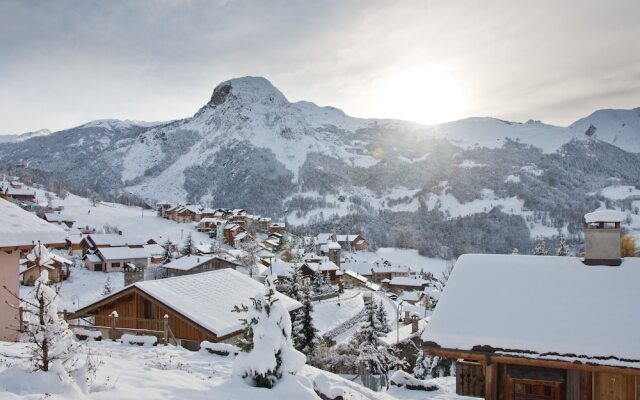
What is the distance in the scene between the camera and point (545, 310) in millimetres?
9695

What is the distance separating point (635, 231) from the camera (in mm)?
161750

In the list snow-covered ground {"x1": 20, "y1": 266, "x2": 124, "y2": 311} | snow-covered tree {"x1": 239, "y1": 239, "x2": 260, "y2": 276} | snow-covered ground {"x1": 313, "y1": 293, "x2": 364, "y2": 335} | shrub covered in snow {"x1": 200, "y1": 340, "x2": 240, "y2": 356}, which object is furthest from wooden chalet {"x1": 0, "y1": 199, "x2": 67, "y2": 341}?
snow-covered tree {"x1": 239, "y1": 239, "x2": 260, "y2": 276}

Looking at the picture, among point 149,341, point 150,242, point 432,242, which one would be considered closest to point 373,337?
point 149,341

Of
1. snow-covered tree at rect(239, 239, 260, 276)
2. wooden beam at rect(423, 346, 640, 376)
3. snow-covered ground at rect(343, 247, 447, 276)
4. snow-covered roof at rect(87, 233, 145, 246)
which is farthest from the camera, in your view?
snow-covered ground at rect(343, 247, 447, 276)

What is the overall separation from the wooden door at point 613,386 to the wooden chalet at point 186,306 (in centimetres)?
1222

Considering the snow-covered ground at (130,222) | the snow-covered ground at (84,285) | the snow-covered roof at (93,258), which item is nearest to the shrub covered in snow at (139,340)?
the snow-covered ground at (84,285)

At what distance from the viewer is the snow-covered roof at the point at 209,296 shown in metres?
17.7

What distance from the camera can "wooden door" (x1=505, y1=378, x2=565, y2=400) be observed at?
9.23 meters

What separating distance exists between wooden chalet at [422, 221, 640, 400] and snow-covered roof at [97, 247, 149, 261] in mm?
62248

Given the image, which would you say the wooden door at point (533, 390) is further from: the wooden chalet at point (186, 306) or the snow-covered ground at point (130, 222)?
the snow-covered ground at point (130, 222)

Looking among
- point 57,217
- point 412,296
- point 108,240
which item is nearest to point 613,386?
point 412,296

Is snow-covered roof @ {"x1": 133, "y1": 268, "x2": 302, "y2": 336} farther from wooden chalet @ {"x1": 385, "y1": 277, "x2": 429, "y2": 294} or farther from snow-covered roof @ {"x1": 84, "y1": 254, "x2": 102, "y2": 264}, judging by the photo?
wooden chalet @ {"x1": 385, "y1": 277, "x2": 429, "y2": 294}

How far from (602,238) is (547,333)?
357cm

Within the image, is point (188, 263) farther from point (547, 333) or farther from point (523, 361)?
point (547, 333)
